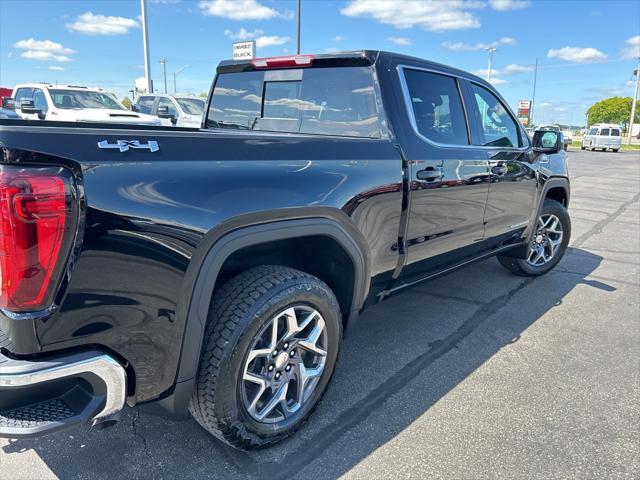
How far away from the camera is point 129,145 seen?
1708mm

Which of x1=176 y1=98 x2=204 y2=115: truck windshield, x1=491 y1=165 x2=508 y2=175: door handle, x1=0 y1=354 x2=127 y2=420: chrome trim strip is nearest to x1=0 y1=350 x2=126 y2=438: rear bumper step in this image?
x1=0 y1=354 x2=127 y2=420: chrome trim strip

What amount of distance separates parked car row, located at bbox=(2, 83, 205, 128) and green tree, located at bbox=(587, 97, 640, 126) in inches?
3624

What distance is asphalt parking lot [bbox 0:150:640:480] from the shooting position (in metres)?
2.27

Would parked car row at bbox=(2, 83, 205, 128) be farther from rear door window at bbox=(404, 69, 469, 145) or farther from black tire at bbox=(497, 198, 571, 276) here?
rear door window at bbox=(404, 69, 469, 145)

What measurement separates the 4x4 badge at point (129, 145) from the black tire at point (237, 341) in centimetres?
70

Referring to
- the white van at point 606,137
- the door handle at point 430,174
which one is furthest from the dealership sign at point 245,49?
the white van at point 606,137

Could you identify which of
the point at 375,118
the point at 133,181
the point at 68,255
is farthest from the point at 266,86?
the point at 68,255

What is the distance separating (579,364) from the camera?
3314 mm

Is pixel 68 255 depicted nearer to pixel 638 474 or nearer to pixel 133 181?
pixel 133 181

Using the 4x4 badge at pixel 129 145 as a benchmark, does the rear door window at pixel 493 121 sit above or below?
above

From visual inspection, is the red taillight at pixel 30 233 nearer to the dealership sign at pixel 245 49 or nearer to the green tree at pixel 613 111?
the dealership sign at pixel 245 49

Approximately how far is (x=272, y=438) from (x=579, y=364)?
218 centimetres

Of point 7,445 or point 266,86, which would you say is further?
point 266,86

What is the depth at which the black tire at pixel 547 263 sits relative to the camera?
16.3 feet
